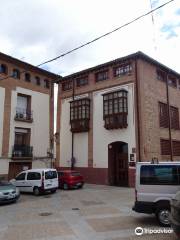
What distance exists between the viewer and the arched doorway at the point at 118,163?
23031mm

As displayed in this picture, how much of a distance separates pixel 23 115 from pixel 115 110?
8201 millimetres

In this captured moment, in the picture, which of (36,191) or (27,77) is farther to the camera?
(27,77)

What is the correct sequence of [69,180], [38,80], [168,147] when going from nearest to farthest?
[69,180]
[168,147]
[38,80]

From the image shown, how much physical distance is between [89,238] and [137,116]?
49.1 ft

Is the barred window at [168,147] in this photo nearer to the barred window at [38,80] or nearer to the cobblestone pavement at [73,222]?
the cobblestone pavement at [73,222]

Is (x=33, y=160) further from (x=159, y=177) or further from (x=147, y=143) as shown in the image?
(x=159, y=177)

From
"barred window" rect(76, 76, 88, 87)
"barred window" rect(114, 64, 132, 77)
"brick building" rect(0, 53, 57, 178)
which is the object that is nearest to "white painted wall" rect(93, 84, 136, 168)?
"barred window" rect(114, 64, 132, 77)

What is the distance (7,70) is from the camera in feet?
74.7

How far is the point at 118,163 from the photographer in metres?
23.6

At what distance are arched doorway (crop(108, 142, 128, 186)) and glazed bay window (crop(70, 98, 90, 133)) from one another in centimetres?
328

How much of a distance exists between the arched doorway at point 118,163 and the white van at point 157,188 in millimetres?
13773

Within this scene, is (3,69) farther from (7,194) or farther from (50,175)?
(7,194)

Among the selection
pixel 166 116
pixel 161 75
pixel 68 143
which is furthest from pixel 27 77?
pixel 166 116

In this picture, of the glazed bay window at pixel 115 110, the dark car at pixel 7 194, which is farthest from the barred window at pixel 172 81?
the dark car at pixel 7 194
